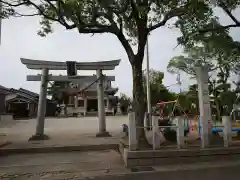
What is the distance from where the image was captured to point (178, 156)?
8438mm

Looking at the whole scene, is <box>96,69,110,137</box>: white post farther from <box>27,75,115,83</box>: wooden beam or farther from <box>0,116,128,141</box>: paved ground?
<box>0,116,128,141</box>: paved ground

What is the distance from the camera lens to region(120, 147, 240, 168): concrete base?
8172mm

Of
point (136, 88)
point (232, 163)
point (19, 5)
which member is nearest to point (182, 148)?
point (232, 163)

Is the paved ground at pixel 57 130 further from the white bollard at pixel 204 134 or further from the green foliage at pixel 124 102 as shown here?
the green foliage at pixel 124 102

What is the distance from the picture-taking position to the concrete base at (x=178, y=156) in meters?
8.17

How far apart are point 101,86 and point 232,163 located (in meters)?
8.59

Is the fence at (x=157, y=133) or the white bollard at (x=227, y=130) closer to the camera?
the fence at (x=157, y=133)

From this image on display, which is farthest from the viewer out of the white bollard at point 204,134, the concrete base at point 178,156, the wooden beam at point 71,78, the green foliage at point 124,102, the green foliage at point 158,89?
the green foliage at point 124,102

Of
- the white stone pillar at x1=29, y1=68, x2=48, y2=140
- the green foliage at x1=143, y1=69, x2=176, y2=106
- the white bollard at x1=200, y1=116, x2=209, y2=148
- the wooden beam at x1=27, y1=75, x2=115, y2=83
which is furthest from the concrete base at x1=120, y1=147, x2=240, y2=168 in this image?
the green foliage at x1=143, y1=69, x2=176, y2=106

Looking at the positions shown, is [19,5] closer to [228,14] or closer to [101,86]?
[101,86]

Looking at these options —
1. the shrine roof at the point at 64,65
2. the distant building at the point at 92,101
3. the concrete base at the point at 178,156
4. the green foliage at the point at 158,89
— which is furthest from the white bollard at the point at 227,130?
the green foliage at the point at 158,89

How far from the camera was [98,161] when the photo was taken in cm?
907

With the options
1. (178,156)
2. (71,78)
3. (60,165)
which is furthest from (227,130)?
(71,78)

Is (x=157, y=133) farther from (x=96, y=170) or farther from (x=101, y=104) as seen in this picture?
(x=101, y=104)
